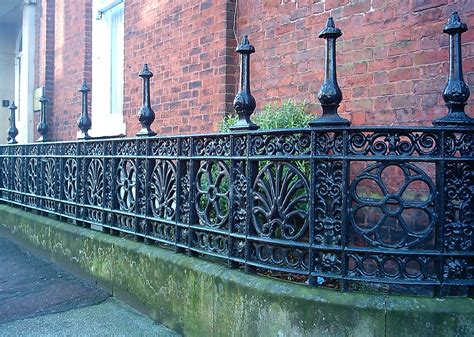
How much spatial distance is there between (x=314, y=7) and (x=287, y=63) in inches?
21.9

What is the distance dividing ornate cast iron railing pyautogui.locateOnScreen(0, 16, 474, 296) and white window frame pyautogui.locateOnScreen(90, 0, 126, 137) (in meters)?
3.91

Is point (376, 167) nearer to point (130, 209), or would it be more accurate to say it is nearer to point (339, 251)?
point (339, 251)

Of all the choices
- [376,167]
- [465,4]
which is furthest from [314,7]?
[376,167]

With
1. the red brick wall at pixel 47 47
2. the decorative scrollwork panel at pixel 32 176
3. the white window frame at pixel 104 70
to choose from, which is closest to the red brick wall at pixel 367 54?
the decorative scrollwork panel at pixel 32 176

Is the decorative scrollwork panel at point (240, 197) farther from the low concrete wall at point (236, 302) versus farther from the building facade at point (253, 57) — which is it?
the building facade at point (253, 57)

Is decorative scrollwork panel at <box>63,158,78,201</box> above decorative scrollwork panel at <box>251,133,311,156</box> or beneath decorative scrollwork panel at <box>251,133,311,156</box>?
beneath

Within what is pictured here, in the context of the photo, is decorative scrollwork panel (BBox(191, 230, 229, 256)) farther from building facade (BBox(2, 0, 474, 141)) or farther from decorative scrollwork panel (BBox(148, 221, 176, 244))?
building facade (BBox(2, 0, 474, 141))

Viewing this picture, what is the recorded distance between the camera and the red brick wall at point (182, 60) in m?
5.55

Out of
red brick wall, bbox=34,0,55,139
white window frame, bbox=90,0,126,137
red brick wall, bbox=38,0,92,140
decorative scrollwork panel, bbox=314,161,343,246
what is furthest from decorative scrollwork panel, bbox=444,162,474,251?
red brick wall, bbox=34,0,55,139

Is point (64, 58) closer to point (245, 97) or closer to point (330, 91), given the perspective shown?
point (245, 97)

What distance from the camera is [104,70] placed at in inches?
344

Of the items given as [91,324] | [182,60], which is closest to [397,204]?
[91,324]

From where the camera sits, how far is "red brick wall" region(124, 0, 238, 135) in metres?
5.55

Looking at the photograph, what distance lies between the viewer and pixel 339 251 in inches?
119
